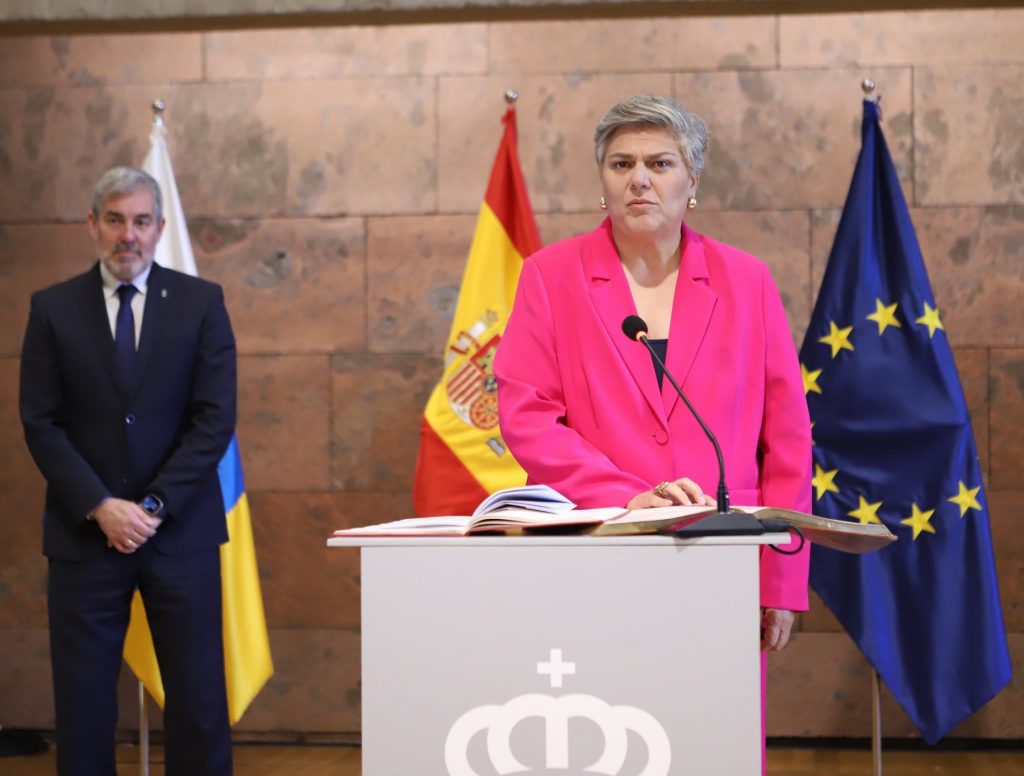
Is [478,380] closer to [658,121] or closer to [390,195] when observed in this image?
[390,195]

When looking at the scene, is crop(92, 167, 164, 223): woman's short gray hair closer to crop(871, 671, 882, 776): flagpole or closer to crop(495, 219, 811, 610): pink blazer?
crop(495, 219, 811, 610): pink blazer

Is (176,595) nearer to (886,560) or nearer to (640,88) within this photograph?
(886,560)

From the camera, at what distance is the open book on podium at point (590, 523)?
1680 mm

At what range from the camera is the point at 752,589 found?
164 cm

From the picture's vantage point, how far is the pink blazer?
2.26 meters

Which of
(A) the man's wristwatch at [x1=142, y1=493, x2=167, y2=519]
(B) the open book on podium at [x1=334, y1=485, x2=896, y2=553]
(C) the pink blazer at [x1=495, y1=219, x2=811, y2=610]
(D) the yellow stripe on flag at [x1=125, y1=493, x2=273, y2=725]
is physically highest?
(C) the pink blazer at [x1=495, y1=219, x2=811, y2=610]

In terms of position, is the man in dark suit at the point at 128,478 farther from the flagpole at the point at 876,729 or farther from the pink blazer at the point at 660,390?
the flagpole at the point at 876,729

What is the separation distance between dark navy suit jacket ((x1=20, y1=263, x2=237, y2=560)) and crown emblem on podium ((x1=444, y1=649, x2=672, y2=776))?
6.55 feet

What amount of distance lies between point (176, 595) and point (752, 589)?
224 cm

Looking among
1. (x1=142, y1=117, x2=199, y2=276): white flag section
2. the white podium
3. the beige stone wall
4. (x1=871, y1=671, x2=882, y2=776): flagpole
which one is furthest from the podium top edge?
the beige stone wall

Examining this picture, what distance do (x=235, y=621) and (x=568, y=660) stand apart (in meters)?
2.86

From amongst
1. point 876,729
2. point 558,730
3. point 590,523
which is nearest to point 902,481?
point 876,729

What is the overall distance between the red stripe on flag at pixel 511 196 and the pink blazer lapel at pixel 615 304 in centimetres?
197

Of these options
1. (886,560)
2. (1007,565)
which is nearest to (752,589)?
(886,560)
